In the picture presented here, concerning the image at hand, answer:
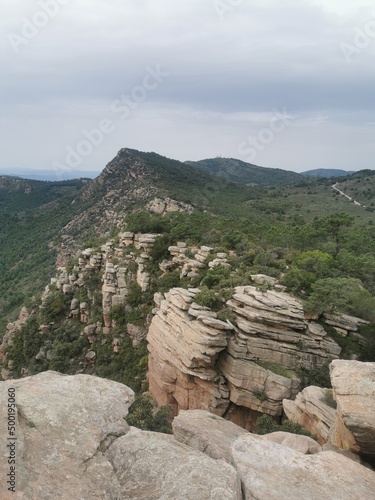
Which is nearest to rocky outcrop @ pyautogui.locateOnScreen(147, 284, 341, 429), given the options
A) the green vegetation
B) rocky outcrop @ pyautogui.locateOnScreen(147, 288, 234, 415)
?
rocky outcrop @ pyautogui.locateOnScreen(147, 288, 234, 415)

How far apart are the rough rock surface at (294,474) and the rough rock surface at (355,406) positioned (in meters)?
0.87

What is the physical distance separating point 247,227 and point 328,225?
7627 millimetres

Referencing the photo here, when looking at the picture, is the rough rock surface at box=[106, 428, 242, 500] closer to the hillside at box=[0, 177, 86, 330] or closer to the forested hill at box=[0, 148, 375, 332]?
the forested hill at box=[0, 148, 375, 332]

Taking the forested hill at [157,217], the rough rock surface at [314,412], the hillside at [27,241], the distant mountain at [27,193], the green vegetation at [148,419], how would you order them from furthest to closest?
the distant mountain at [27,193]
the hillside at [27,241]
the forested hill at [157,217]
the green vegetation at [148,419]
the rough rock surface at [314,412]

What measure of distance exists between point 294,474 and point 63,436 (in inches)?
187

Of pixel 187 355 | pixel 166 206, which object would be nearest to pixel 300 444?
pixel 187 355

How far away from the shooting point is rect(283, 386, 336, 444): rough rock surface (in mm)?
13273

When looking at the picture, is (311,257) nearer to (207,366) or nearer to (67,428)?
(207,366)

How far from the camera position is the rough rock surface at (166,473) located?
6.19 m

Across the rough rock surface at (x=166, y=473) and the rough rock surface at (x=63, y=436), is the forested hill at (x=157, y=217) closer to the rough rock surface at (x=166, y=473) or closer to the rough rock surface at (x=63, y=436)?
the rough rock surface at (x=63, y=436)

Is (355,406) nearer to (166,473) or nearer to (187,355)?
(166,473)

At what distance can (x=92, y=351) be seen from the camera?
1246 inches

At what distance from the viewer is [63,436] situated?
651 centimetres

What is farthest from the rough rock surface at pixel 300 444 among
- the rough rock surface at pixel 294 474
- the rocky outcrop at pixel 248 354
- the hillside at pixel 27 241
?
the hillside at pixel 27 241
